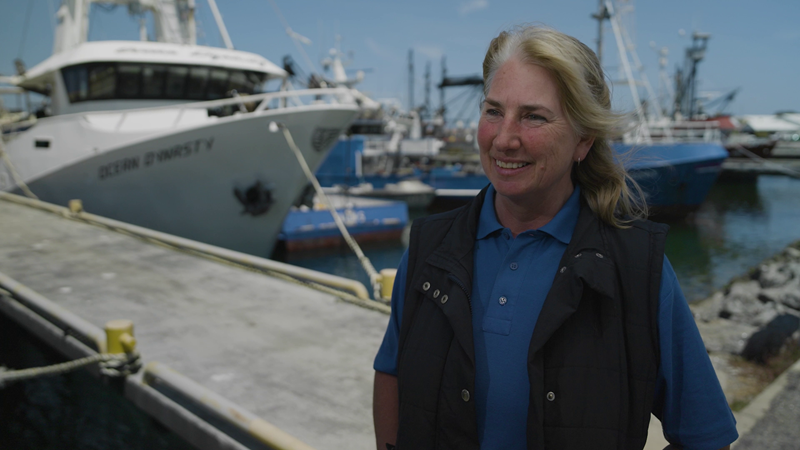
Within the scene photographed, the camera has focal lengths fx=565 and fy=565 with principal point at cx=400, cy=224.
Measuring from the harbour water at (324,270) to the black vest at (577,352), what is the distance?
274 cm

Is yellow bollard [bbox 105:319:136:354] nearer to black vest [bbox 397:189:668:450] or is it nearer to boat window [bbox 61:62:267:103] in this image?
black vest [bbox 397:189:668:450]

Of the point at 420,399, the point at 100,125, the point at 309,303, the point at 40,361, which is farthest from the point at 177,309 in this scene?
the point at 100,125

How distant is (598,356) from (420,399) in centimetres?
44

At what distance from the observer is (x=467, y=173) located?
26469mm

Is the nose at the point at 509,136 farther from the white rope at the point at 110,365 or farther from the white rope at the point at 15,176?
the white rope at the point at 15,176

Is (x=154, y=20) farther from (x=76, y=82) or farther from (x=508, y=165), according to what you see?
(x=508, y=165)

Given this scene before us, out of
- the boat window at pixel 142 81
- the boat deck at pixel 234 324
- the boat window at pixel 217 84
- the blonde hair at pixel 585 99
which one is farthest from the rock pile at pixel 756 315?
the boat window at pixel 142 81

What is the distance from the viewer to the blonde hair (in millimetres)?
1296

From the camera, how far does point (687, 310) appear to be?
50.7 inches

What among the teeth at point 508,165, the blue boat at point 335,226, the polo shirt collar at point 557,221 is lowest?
the blue boat at point 335,226

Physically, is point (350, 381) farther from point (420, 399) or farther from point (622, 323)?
point (622, 323)

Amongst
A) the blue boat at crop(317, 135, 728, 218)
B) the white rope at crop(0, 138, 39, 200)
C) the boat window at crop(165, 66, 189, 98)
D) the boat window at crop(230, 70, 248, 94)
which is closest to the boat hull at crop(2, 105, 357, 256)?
Result: the white rope at crop(0, 138, 39, 200)

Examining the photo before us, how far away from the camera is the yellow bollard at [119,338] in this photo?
11.6 ft

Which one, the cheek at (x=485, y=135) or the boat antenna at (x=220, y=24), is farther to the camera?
the boat antenna at (x=220, y=24)
